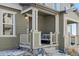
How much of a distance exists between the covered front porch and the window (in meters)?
0.35

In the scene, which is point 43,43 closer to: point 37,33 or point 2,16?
point 37,33

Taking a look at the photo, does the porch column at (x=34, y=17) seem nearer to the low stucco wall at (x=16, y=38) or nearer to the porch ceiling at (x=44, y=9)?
the porch ceiling at (x=44, y=9)

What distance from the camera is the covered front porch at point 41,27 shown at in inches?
204

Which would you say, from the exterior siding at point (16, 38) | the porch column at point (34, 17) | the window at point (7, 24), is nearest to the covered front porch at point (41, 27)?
the porch column at point (34, 17)

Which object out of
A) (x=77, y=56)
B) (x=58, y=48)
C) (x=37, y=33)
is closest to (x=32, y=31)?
(x=37, y=33)

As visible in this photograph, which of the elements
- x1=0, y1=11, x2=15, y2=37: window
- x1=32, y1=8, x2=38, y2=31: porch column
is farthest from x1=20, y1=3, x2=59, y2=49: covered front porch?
x1=0, y1=11, x2=15, y2=37: window

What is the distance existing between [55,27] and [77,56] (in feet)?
4.67

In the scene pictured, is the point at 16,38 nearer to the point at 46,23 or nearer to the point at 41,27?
the point at 41,27

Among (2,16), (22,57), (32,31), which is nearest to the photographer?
(22,57)

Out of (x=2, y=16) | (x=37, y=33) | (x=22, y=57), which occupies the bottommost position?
(x=22, y=57)

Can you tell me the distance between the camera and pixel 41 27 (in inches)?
208

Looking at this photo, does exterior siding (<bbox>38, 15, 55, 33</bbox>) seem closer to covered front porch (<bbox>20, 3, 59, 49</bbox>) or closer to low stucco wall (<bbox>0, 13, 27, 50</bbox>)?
covered front porch (<bbox>20, 3, 59, 49</bbox>)

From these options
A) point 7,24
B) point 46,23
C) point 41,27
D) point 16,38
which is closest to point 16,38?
point 16,38

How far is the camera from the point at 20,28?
526cm
